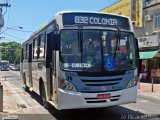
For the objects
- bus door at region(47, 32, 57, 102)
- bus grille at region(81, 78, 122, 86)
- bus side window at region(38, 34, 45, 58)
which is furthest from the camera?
bus side window at region(38, 34, 45, 58)

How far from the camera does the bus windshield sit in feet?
33.9

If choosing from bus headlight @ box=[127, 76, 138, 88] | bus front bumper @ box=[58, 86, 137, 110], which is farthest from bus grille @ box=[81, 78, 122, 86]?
bus headlight @ box=[127, 76, 138, 88]

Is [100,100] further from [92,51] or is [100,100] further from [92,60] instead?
[92,51]

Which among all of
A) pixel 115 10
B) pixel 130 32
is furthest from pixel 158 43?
pixel 130 32

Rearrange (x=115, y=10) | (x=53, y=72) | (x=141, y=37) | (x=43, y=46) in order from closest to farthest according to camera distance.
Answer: (x=53, y=72) < (x=43, y=46) < (x=141, y=37) < (x=115, y=10)

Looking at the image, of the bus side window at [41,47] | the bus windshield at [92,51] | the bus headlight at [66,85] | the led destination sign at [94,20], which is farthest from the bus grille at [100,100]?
the bus side window at [41,47]

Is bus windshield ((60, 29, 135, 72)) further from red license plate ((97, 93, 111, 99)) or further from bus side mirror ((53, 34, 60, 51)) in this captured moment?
red license plate ((97, 93, 111, 99))

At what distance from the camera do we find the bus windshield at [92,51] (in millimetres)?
10328

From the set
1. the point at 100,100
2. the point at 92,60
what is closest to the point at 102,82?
the point at 100,100

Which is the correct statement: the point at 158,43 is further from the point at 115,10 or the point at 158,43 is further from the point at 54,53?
the point at 54,53

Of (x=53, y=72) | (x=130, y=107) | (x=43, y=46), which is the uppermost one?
(x=43, y=46)

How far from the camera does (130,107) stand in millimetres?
13508

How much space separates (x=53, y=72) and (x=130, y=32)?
271cm

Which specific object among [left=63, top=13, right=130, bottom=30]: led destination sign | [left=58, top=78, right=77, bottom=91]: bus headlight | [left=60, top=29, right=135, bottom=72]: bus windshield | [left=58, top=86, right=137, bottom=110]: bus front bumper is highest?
[left=63, top=13, right=130, bottom=30]: led destination sign
